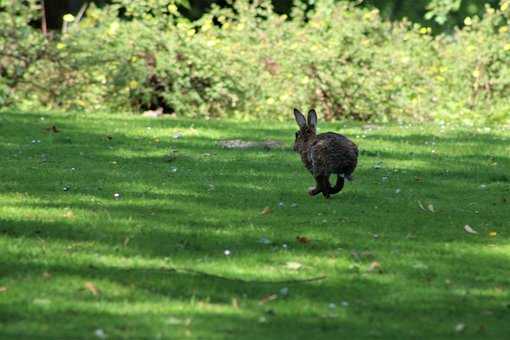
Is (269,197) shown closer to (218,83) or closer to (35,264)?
(35,264)

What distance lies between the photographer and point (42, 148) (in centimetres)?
1611

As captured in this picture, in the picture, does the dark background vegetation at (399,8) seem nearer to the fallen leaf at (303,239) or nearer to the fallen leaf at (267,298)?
the fallen leaf at (303,239)

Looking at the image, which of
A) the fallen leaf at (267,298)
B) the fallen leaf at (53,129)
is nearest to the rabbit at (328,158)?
the fallen leaf at (267,298)

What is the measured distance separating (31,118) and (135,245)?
9.41 meters

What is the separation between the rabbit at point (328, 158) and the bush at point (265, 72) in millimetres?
8497

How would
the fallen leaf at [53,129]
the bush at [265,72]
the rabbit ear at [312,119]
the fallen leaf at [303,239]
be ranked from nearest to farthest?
the fallen leaf at [303,239], the rabbit ear at [312,119], the fallen leaf at [53,129], the bush at [265,72]

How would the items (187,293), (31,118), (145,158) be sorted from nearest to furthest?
(187,293) < (145,158) < (31,118)

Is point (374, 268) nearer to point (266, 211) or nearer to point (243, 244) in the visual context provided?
point (243, 244)

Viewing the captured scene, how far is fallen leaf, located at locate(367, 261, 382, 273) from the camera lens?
9391 millimetres

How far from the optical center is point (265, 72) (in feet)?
70.0

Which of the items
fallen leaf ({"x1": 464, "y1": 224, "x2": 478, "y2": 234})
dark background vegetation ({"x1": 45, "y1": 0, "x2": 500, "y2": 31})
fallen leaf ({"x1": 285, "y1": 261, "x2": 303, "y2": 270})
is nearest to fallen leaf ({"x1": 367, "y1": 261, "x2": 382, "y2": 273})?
fallen leaf ({"x1": 285, "y1": 261, "x2": 303, "y2": 270})

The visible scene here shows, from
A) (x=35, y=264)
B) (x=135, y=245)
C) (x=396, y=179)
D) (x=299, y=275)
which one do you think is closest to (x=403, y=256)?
(x=299, y=275)

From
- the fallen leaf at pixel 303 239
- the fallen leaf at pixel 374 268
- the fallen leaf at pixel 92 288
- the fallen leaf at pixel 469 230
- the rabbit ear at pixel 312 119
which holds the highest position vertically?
the rabbit ear at pixel 312 119

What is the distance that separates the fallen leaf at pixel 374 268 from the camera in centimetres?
939
